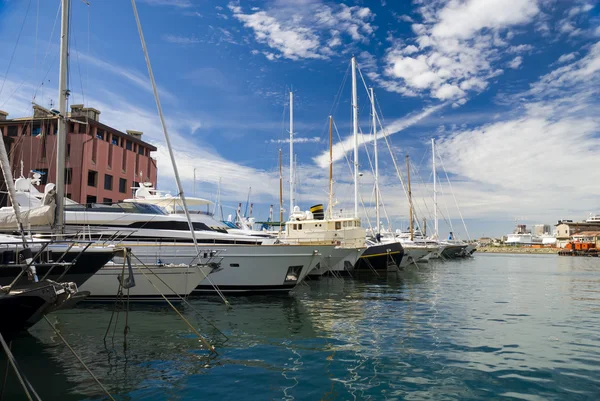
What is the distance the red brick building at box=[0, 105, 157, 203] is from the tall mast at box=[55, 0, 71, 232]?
73.7 feet

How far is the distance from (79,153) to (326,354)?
Result: 113ft

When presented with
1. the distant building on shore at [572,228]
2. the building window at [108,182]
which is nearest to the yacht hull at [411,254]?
the building window at [108,182]

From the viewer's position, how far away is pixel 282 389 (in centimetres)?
688

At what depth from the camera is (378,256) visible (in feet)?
106

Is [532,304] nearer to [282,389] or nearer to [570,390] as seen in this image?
[570,390]

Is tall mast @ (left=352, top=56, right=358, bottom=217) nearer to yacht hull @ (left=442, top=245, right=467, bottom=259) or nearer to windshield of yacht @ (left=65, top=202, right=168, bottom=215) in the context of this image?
windshield of yacht @ (left=65, top=202, right=168, bottom=215)

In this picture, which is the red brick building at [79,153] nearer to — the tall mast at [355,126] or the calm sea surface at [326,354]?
the tall mast at [355,126]

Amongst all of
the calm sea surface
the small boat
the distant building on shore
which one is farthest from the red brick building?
the distant building on shore

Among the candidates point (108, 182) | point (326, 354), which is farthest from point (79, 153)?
point (326, 354)

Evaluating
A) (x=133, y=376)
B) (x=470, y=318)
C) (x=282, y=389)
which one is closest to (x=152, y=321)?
(x=133, y=376)

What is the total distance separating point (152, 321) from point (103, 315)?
180 cm

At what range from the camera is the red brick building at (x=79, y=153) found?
35.9 m

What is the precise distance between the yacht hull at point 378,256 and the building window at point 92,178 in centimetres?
2428

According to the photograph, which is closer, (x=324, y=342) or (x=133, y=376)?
(x=133, y=376)
